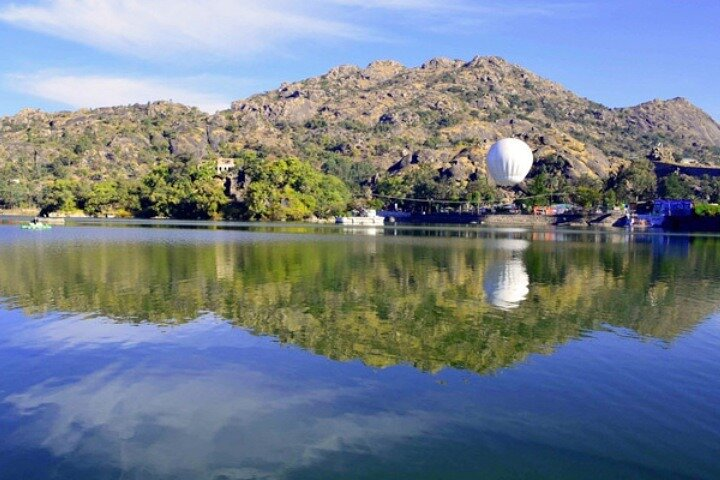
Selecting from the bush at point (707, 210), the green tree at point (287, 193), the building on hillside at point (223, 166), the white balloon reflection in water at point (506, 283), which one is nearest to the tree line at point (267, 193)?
the green tree at point (287, 193)

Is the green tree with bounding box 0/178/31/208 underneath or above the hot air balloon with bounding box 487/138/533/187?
underneath

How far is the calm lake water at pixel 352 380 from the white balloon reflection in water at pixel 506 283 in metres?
0.25

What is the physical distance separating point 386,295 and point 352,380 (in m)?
9.96

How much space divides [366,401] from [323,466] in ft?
7.81

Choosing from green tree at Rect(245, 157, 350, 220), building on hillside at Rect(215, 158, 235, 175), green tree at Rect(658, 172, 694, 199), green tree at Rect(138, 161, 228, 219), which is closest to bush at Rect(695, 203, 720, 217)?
green tree at Rect(658, 172, 694, 199)

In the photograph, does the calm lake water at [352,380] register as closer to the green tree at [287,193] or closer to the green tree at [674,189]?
the green tree at [287,193]

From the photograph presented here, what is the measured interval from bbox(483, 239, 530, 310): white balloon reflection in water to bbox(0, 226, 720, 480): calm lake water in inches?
9.7

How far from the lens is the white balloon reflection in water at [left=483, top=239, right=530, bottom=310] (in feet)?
67.1

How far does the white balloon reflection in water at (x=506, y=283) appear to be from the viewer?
20.5 metres

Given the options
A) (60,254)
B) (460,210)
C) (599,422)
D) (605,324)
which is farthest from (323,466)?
(460,210)

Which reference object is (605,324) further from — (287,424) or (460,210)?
(460,210)

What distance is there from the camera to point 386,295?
21.3 m

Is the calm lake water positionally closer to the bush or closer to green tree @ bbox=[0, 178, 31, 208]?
the bush

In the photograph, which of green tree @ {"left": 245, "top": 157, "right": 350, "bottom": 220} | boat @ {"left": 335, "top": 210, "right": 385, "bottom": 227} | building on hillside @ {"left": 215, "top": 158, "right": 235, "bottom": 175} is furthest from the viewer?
building on hillside @ {"left": 215, "top": 158, "right": 235, "bottom": 175}
